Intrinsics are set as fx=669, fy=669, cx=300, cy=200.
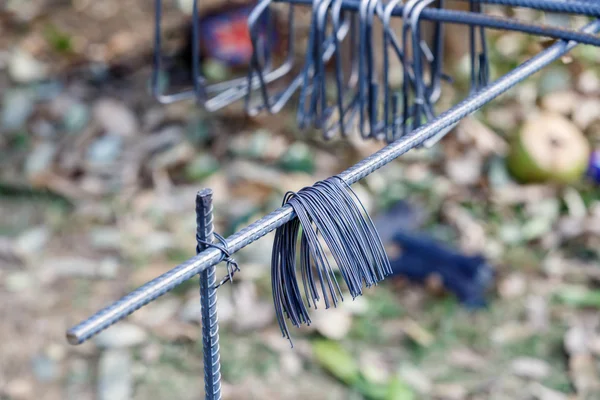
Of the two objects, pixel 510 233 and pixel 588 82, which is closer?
pixel 510 233

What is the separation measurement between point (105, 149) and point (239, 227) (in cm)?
68

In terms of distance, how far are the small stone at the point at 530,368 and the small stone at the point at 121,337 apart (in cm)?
99

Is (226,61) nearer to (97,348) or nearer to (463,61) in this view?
(463,61)

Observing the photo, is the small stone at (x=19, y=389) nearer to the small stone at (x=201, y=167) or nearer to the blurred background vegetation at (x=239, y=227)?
the blurred background vegetation at (x=239, y=227)

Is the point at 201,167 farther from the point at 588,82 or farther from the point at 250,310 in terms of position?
the point at 588,82

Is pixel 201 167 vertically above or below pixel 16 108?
below

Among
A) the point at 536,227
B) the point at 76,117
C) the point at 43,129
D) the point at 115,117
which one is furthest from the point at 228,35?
the point at 536,227

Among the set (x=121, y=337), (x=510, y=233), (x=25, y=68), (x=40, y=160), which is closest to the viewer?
(x=121, y=337)

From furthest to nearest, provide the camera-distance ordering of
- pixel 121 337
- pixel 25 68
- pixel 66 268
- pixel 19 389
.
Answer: pixel 25 68
pixel 66 268
pixel 121 337
pixel 19 389

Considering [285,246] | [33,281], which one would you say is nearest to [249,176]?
[33,281]

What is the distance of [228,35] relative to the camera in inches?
106

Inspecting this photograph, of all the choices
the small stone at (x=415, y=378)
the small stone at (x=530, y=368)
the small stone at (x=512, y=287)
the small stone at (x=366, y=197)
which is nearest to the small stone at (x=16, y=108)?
the small stone at (x=366, y=197)

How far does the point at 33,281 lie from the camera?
1.99m

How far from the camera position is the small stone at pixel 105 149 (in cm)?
244
